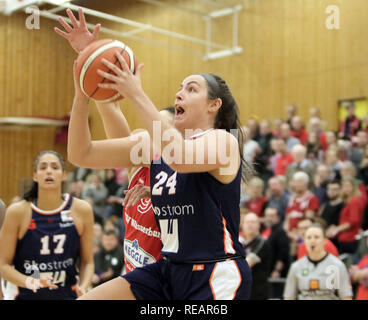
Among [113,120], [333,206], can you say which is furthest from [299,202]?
[113,120]

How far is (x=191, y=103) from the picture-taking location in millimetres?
2748

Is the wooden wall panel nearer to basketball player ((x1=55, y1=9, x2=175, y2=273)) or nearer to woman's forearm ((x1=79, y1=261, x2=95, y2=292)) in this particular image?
woman's forearm ((x1=79, y1=261, x2=95, y2=292))

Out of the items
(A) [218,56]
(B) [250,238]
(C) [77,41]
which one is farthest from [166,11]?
(C) [77,41]

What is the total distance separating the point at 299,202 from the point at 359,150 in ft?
4.13

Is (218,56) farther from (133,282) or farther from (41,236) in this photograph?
(133,282)

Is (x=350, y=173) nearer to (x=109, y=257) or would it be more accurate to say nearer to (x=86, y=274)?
(x=109, y=257)

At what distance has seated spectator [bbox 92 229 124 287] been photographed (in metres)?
7.66

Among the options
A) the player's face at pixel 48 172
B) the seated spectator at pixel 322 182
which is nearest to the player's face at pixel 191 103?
the player's face at pixel 48 172

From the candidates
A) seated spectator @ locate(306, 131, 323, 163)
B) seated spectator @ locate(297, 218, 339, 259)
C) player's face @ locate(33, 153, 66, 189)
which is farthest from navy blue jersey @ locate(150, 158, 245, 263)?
seated spectator @ locate(306, 131, 323, 163)

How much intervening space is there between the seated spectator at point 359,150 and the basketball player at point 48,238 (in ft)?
15.4

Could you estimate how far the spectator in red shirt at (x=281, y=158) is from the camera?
29.0 ft

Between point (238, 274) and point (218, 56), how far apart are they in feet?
32.3

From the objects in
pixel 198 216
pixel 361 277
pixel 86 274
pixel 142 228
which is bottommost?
pixel 361 277

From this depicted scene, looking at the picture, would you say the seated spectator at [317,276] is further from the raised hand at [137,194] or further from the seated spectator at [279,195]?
the raised hand at [137,194]
